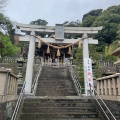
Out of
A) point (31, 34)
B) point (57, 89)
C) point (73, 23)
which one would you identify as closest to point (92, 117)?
point (57, 89)

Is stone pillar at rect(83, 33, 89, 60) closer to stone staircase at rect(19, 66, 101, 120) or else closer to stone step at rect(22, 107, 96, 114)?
stone staircase at rect(19, 66, 101, 120)

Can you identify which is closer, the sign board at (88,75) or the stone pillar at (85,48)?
the sign board at (88,75)

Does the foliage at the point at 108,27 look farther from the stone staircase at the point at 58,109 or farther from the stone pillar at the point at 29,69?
the stone staircase at the point at 58,109

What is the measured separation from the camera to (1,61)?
80.7ft

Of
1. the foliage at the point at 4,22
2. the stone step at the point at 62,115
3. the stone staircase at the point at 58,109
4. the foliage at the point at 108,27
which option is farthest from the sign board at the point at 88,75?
the foliage at the point at 108,27

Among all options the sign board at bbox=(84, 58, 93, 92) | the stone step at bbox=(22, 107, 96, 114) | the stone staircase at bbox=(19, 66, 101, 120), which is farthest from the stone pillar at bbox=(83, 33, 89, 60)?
the stone step at bbox=(22, 107, 96, 114)

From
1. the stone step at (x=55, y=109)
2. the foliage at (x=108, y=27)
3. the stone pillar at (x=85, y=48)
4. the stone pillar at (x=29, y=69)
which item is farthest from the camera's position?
the foliage at (x=108, y=27)

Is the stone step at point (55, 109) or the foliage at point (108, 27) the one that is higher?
the foliage at point (108, 27)

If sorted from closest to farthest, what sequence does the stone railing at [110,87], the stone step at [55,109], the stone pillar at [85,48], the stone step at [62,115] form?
the stone railing at [110,87] → the stone step at [62,115] → the stone step at [55,109] → the stone pillar at [85,48]

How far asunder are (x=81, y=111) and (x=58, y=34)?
7.29 metres

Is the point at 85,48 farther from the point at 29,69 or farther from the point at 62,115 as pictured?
the point at 62,115

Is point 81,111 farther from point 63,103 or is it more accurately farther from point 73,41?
point 73,41

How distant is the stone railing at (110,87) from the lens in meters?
5.70

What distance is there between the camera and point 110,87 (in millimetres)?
6402
